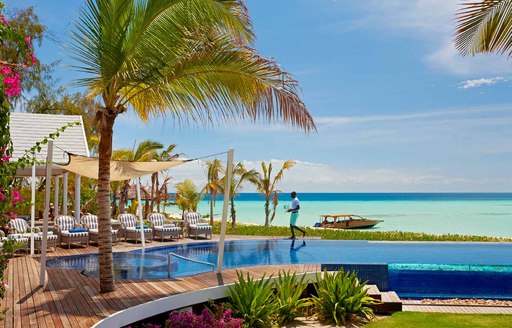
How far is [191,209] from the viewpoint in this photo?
23406 mm

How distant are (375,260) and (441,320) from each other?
5.38 m

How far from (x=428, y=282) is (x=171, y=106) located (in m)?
7.52

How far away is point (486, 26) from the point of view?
243 inches

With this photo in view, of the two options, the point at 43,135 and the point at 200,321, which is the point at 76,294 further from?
the point at 43,135

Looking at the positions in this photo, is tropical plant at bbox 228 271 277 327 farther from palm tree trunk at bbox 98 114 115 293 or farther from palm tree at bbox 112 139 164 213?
palm tree at bbox 112 139 164 213

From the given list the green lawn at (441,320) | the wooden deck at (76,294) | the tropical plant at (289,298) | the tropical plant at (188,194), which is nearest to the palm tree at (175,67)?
the wooden deck at (76,294)

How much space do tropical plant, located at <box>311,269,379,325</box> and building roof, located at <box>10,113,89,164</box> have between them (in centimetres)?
828

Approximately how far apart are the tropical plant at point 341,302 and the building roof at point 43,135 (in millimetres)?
8276

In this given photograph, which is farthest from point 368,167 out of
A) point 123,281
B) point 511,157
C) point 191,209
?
point 123,281

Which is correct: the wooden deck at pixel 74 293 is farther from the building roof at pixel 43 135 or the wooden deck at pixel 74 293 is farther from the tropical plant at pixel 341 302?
the building roof at pixel 43 135

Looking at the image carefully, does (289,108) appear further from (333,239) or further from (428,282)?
(333,239)

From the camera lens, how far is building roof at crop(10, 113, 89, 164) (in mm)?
14172

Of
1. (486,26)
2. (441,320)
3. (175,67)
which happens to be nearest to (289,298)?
(441,320)

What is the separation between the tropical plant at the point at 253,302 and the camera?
8.29m
